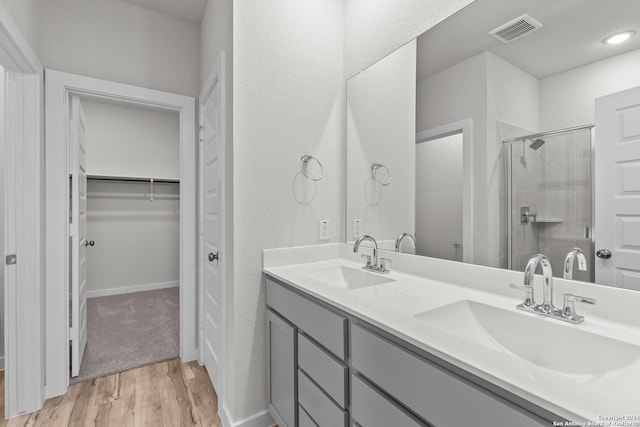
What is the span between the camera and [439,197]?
1455 millimetres

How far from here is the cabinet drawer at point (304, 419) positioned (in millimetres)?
1277

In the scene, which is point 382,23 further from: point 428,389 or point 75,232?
point 75,232

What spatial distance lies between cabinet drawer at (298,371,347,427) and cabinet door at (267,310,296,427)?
0.24 ft

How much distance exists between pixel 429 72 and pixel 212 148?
55.4 inches

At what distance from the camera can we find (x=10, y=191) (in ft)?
5.76

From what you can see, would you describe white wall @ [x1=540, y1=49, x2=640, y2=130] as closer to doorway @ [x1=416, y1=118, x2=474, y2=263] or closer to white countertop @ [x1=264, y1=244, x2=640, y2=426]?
doorway @ [x1=416, y1=118, x2=474, y2=263]

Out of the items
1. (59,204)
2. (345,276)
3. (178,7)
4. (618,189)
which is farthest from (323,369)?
(178,7)

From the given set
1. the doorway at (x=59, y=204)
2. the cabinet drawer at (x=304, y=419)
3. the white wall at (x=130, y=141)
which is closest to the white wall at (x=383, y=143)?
the cabinet drawer at (x=304, y=419)

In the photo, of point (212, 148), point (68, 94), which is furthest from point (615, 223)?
point (68, 94)

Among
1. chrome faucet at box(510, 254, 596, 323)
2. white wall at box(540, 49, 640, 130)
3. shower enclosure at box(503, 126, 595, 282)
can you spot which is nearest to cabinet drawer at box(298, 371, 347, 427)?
chrome faucet at box(510, 254, 596, 323)

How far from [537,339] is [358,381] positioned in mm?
551

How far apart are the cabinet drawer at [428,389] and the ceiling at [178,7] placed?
2.51 meters

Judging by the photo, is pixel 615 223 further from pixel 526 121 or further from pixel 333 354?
pixel 333 354

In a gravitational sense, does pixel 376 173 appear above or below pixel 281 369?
above
